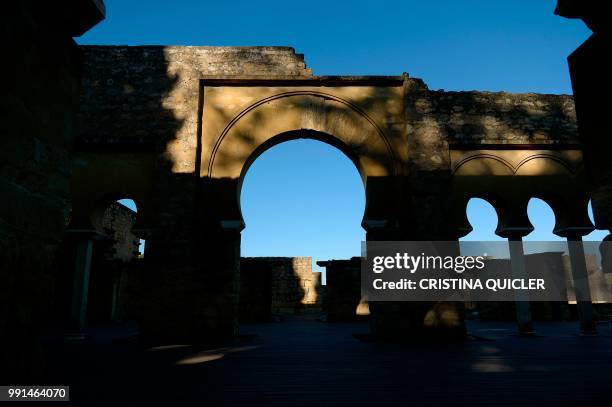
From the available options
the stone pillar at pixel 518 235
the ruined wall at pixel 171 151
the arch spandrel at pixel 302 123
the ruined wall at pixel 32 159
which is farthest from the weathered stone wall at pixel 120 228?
the ruined wall at pixel 32 159

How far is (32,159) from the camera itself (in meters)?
2.01

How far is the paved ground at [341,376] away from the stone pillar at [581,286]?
2762 millimetres

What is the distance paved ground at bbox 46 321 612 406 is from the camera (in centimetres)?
245

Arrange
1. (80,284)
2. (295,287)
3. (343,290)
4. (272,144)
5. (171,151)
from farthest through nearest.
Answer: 1. (295,287)
2. (343,290)
3. (272,144)
4. (171,151)
5. (80,284)

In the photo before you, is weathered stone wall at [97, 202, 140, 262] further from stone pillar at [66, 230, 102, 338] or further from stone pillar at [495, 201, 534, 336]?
stone pillar at [495, 201, 534, 336]

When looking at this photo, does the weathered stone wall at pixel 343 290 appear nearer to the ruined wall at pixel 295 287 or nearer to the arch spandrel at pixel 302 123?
the ruined wall at pixel 295 287

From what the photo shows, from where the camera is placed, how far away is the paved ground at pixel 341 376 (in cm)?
245

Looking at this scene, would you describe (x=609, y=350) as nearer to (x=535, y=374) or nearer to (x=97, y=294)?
(x=535, y=374)

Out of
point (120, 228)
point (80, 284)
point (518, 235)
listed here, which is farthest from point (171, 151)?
point (120, 228)

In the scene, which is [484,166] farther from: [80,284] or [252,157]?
[80,284]

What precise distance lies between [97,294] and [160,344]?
928 centimetres

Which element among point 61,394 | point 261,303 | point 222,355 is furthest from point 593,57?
point 261,303

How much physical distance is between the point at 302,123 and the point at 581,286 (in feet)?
19.7

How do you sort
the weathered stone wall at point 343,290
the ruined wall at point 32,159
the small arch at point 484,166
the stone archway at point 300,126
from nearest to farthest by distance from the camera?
1. the ruined wall at point 32,159
2. the stone archway at point 300,126
3. the small arch at point 484,166
4. the weathered stone wall at point 343,290
